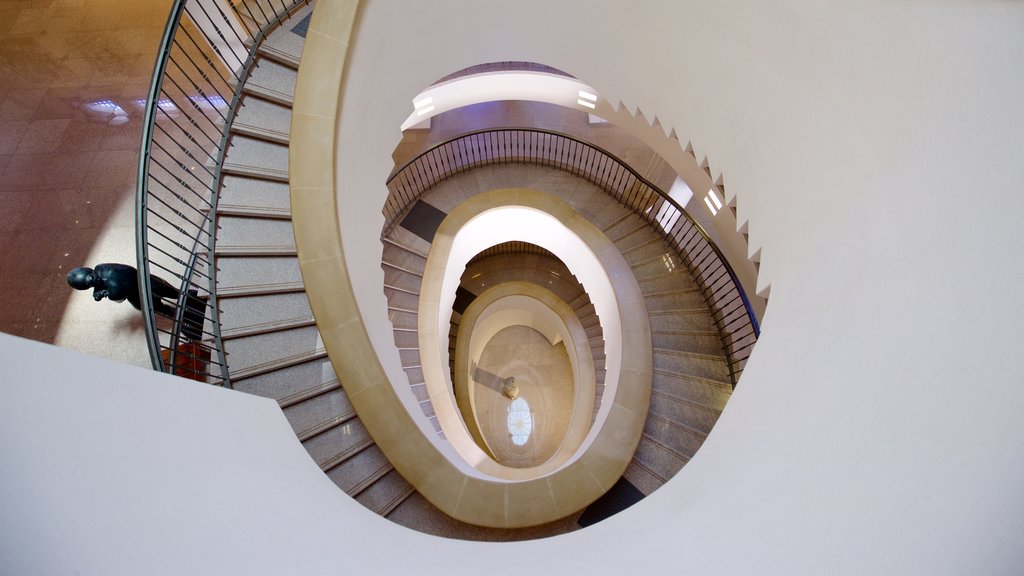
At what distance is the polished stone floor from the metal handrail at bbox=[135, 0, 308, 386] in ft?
31.9

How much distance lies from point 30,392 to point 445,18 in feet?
18.9

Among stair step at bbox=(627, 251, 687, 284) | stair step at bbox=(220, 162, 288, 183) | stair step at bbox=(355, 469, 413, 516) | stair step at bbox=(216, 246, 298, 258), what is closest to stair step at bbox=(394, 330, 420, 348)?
stair step at bbox=(355, 469, 413, 516)

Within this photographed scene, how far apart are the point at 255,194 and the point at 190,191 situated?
65.4 inches

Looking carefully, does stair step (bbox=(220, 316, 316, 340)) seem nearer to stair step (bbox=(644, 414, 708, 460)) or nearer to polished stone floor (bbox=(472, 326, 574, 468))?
stair step (bbox=(644, 414, 708, 460))

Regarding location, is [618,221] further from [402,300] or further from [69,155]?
[69,155]

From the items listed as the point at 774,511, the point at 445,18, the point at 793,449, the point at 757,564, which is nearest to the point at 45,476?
the point at 757,564

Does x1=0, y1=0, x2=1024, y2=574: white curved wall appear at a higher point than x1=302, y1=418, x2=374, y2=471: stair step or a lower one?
higher

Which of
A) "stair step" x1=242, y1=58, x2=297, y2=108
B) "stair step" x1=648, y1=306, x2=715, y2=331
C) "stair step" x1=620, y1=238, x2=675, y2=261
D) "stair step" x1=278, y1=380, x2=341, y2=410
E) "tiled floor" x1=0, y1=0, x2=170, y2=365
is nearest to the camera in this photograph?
"stair step" x1=278, y1=380, x2=341, y2=410

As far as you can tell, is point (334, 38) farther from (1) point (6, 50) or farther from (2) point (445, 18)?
(1) point (6, 50)

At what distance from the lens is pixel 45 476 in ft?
5.35

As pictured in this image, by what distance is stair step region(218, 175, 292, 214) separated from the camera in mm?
4637

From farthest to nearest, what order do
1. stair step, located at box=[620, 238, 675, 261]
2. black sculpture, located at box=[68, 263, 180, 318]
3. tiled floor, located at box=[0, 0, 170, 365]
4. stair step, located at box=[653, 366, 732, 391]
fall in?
stair step, located at box=[620, 238, 675, 261] → stair step, located at box=[653, 366, 732, 391] → tiled floor, located at box=[0, 0, 170, 365] → black sculpture, located at box=[68, 263, 180, 318]

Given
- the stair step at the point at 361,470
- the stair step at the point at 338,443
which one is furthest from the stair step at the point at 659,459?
the stair step at the point at 338,443

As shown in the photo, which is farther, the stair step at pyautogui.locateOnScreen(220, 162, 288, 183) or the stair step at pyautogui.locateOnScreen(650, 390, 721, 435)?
the stair step at pyautogui.locateOnScreen(650, 390, 721, 435)
